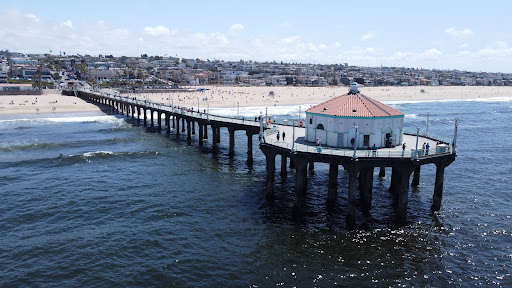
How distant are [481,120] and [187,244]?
3211 inches

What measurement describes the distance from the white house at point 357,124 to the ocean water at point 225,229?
5027 mm

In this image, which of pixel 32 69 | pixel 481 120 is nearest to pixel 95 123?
pixel 481 120

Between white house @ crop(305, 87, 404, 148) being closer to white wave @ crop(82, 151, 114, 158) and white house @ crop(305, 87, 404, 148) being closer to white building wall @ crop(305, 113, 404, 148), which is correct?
white building wall @ crop(305, 113, 404, 148)

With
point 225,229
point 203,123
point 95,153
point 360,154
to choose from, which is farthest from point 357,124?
point 95,153

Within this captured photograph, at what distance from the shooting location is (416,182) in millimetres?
36156

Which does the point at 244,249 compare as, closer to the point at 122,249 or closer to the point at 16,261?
the point at 122,249

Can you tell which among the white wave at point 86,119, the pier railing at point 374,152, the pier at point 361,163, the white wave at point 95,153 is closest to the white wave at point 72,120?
the white wave at point 86,119

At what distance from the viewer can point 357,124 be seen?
29500mm

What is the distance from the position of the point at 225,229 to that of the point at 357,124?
11.9 metres

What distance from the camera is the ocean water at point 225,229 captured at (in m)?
21.3

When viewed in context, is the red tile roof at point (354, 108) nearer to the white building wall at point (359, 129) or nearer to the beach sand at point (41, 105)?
the white building wall at point (359, 129)

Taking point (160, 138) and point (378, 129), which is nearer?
point (378, 129)

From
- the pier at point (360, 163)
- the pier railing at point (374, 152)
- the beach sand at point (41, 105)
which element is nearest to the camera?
the pier at point (360, 163)

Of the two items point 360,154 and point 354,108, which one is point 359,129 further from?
point 360,154
